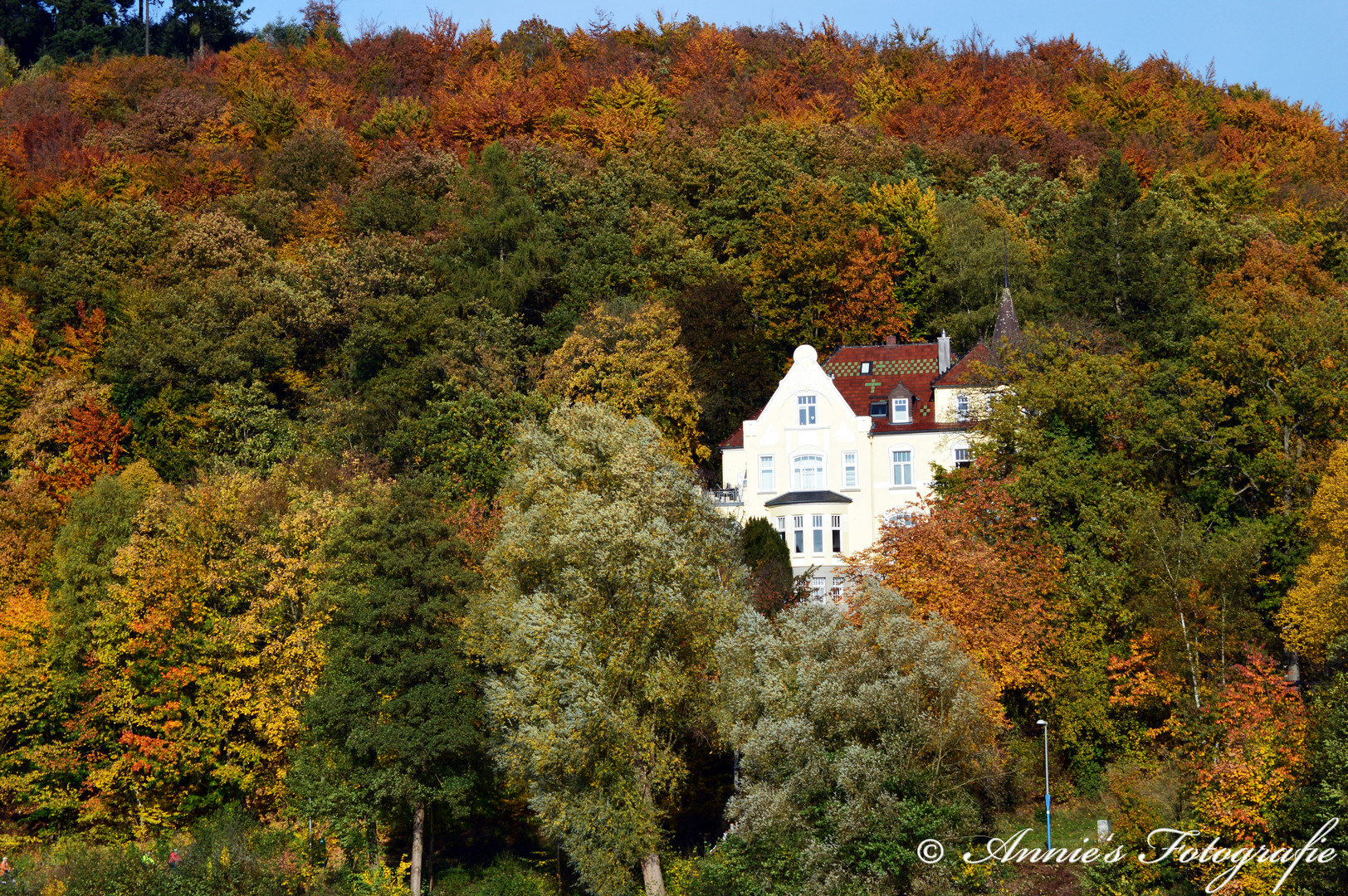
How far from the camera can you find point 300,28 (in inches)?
5059

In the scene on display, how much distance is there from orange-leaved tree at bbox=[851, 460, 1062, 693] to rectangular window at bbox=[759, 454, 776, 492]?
9345 mm

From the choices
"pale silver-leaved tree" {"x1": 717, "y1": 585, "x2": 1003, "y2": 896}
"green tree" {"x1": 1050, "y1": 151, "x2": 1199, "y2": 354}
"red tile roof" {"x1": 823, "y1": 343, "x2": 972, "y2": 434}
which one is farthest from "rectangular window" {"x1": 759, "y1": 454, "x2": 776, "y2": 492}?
"pale silver-leaved tree" {"x1": 717, "y1": 585, "x2": 1003, "y2": 896}

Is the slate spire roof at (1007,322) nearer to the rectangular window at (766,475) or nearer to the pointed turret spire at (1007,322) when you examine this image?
the pointed turret spire at (1007,322)

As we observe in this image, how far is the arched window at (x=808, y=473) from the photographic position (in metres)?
57.3

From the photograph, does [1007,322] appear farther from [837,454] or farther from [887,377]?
[837,454]

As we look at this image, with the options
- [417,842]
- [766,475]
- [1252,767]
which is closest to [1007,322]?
[766,475]

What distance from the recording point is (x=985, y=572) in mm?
44438

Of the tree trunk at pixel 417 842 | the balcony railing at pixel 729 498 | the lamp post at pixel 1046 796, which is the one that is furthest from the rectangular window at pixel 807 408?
the tree trunk at pixel 417 842

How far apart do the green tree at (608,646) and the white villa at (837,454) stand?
13.6 metres

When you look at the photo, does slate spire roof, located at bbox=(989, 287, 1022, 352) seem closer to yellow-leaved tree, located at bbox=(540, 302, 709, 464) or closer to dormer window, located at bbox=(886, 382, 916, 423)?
dormer window, located at bbox=(886, 382, 916, 423)

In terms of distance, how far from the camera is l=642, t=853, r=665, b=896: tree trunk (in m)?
40.0

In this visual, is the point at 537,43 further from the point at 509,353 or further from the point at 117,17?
the point at 509,353

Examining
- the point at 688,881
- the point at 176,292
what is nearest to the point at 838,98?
the point at 176,292

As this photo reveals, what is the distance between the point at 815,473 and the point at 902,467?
3.44 metres
